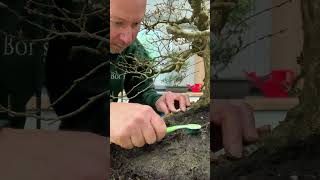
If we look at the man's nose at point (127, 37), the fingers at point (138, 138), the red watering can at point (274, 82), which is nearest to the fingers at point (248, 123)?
the red watering can at point (274, 82)

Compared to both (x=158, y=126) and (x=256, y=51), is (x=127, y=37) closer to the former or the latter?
(x=158, y=126)

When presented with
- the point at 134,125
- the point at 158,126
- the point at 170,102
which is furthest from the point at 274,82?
the point at 134,125

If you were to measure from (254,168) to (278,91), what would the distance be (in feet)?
2.67

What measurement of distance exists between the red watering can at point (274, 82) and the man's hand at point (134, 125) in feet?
3.36

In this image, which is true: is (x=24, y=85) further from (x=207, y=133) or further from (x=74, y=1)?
(x=207, y=133)

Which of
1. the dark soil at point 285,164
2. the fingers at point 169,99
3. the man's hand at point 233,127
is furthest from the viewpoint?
the dark soil at point 285,164

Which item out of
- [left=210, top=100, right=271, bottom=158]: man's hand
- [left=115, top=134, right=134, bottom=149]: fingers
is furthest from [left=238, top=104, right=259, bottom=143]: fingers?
[left=115, top=134, right=134, bottom=149]: fingers

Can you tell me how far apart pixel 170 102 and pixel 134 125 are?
422 millimetres

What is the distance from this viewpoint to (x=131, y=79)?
16.2 ft

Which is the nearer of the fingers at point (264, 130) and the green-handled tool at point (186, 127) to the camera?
the green-handled tool at point (186, 127)

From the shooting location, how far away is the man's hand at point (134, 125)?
16.1 feet

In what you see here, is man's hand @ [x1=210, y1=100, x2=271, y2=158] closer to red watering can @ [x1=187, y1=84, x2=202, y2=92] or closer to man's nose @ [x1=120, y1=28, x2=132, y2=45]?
red watering can @ [x1=187, y1=84, x2=202, y2=92]

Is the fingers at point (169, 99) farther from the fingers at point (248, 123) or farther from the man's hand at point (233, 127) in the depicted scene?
the fingers at point (248, 123)

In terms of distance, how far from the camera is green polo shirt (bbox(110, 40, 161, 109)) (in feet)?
→ 16.1
